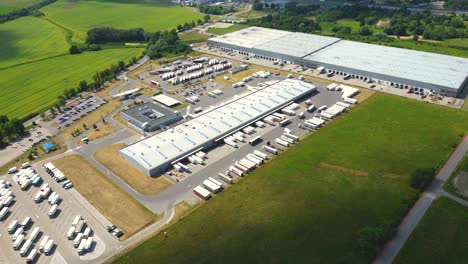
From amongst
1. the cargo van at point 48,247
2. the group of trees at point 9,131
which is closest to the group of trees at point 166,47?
the group of trees at point 9,131

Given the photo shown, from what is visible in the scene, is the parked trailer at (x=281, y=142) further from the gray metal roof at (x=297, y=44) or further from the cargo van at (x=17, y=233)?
the gray metal roof at (x=297, y=44)

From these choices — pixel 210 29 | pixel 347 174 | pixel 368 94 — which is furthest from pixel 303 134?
pixel 210 29

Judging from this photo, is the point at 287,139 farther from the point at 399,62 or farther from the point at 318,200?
the point at 399,62

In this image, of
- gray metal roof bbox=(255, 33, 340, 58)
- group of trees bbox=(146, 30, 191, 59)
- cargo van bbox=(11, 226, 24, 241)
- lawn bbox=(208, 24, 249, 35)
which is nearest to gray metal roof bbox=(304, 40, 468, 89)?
gray metal roof bbox=(255, 33, 340, 58)

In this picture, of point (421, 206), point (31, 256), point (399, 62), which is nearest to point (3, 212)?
point (31, 256)

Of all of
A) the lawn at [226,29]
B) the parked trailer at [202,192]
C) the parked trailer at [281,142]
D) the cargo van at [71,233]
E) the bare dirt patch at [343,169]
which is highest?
the lawn at [226,29]

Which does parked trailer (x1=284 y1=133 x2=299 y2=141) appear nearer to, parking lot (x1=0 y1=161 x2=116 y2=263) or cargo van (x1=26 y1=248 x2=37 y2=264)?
parking lot (x1=0 y1=161 x2=116 y2=263)
